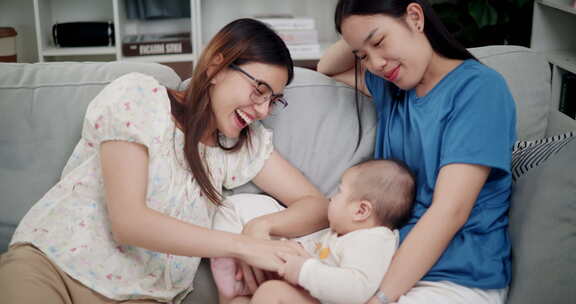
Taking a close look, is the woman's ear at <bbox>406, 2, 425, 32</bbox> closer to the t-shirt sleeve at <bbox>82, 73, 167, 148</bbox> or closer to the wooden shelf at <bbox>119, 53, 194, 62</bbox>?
the t-shirt sleeve at <bbox>82, 73, 167, 148</bbox>

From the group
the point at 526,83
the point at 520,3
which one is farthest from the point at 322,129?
the point at 520,3

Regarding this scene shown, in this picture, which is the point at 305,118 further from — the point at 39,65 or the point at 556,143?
the point at 39,65

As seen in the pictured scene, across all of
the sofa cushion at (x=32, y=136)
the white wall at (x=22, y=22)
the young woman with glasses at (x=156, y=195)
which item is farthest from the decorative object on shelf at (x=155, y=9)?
the young woman with glasses at (x=156, y=195)

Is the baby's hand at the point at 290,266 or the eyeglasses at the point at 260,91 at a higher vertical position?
the eyeglasses at the point at 260,91

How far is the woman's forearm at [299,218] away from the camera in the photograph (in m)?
1.55

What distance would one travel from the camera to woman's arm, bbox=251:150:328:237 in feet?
5.11

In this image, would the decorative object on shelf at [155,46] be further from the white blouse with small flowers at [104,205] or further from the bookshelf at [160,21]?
the white blouse with small flowers at [104,205]

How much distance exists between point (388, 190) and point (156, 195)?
57 cm

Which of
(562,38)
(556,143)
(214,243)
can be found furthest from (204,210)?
(562,38)

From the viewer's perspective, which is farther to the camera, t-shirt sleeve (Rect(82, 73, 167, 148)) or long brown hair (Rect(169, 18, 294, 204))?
long brown hair (Rect(169, 18, 294, 204))

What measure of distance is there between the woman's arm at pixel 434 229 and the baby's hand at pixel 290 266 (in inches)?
7.7

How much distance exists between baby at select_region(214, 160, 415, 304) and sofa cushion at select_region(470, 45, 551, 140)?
572 millimetres

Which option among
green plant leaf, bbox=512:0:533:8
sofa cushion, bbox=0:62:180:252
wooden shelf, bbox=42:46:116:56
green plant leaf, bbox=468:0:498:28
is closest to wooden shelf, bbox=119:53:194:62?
wooden shelf, bbox=42:46:116:56

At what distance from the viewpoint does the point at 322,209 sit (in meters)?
1.62
